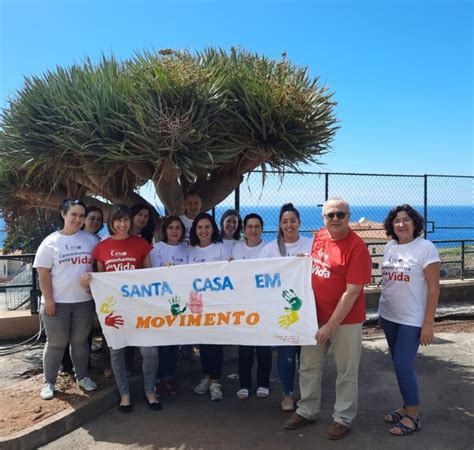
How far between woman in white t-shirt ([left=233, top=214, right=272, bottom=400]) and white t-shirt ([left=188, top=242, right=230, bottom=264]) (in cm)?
13

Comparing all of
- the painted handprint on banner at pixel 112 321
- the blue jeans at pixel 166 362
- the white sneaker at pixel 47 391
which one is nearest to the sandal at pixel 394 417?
the blue jeans at pixel 166 362

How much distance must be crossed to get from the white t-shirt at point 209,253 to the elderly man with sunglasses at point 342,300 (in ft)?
3.72

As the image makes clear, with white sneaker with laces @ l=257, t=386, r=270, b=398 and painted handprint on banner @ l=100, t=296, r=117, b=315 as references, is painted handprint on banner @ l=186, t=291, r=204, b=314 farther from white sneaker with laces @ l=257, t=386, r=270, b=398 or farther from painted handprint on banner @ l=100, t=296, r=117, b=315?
white sneaker with laces @ l=257, t=386, r=270, b=398

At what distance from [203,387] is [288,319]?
1380mm

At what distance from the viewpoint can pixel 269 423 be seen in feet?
13.6

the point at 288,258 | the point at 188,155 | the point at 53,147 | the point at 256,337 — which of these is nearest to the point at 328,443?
the point at 256,337

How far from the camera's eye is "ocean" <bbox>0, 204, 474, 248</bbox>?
7.78m

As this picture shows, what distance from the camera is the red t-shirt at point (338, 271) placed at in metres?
3.69

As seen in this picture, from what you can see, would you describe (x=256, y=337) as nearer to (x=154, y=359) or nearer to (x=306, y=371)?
(x=306, y=371)

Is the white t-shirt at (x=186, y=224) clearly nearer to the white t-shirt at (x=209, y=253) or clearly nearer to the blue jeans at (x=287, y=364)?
the white t-shirt at (x=209, y=253)

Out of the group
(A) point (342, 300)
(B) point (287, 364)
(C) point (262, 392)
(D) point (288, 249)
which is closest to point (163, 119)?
(D) point (288, 249)

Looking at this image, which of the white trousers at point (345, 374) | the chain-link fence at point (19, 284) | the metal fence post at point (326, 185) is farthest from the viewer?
the metal fence post at point (326, 185)

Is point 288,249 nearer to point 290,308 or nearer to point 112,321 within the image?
point 290,308

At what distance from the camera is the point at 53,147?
15.5 feet
